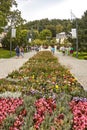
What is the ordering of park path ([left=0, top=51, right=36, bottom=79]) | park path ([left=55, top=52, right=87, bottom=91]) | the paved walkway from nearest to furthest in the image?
park path ([left=55, top=52, right=87, bottom=91]), the paved walkway, park path ([left=0, top=51, right=36, bottom=79])

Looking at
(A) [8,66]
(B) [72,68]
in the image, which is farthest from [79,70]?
(A) [8,66]

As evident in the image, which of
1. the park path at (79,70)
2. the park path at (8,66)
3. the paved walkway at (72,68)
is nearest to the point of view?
the park path at (79,70)

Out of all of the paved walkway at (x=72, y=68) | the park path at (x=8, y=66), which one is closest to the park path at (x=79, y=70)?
the paved walkway at (x=72, y=68)

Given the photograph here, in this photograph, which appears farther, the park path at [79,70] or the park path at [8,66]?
the park path at [8,66]

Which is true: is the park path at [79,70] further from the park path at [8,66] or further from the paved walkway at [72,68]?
the park path at [8,66]

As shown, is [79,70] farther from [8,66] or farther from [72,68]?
[8,66]

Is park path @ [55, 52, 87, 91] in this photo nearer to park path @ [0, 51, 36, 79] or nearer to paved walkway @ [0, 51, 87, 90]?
paved walkway @ [0, 51, 87, 90]

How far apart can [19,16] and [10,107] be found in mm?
51146

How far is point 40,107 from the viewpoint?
23.7 feet

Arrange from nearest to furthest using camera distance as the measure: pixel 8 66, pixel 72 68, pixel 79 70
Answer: pixel 79 70, pixel 72 68, pixel 8 66

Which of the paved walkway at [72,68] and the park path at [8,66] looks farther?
the park path at [8,66]

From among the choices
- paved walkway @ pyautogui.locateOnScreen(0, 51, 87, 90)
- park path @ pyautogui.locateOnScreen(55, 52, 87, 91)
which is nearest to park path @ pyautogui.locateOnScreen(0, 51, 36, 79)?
paved walkway @ pyautogui.locateOnScreen(0, 51, 87, 90)

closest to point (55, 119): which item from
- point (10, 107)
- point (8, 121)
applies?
point (8, 121)

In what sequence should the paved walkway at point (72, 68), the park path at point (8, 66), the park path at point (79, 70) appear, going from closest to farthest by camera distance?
1. the park path at point (79, 70)
2. the paved walkway at point (72, 68)
3. the park path at point (8, 66)
